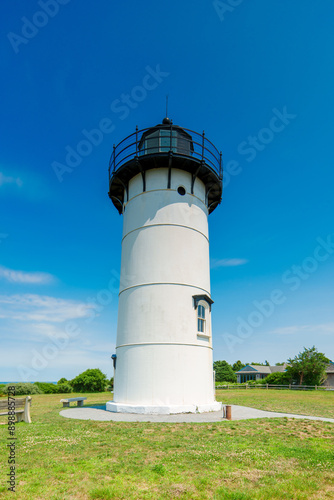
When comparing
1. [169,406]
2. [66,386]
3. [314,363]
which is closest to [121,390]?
[169,406]

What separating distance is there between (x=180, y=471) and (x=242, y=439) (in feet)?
9.67

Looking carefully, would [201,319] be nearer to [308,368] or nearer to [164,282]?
[164,282]

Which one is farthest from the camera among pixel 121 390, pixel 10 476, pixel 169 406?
pixel 121 390

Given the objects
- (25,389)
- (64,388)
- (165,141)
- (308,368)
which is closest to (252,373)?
(308,368)

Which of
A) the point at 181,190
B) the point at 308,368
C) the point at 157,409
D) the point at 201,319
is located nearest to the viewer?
the point at 157,409

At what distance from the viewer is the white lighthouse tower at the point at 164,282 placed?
1355cm

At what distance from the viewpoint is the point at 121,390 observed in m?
14.1

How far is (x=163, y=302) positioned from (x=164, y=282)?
874 mm

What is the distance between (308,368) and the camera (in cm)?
4269

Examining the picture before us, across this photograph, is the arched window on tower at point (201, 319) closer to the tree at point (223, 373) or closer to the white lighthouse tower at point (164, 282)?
the white lighthouse tower at point (164, 282)

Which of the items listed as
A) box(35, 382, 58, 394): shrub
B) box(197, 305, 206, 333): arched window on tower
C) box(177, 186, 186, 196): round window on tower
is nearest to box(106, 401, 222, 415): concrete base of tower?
box(197, 305, 206, 333): arched window on tower

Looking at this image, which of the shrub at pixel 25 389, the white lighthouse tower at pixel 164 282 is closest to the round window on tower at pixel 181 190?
the white lighthouse tower at pixel 164 282

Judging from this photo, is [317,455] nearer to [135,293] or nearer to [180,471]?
[180,471]

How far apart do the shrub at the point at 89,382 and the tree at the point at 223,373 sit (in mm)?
28511
